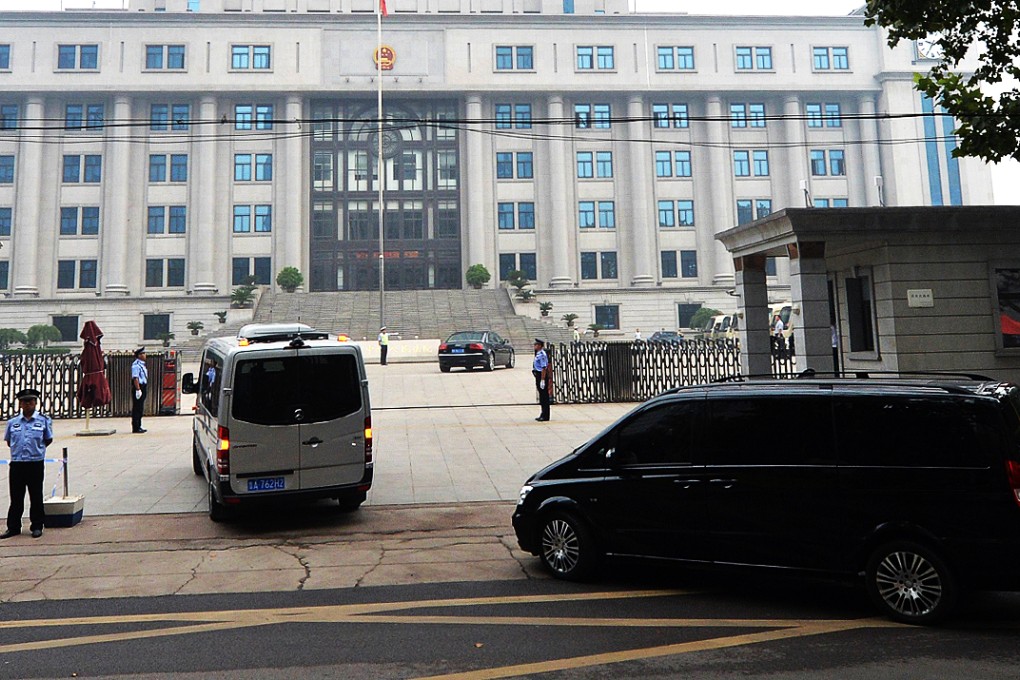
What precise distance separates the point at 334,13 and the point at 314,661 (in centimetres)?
6288

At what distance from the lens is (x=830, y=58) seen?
60.4 metres

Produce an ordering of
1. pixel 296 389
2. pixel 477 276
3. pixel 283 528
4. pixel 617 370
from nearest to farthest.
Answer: pixel 296 389, pixel 283 528, pixel 617 370, pixel 477 276

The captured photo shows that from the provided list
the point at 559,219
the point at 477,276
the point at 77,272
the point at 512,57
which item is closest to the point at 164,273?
the point at 77,272

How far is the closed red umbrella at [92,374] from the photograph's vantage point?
1563 cm

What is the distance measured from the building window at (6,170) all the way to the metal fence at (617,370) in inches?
2156

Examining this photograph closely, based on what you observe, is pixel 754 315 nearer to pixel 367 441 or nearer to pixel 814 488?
pixel 367 441

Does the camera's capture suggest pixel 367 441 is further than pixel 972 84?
No

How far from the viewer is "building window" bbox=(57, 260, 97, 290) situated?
180 feet

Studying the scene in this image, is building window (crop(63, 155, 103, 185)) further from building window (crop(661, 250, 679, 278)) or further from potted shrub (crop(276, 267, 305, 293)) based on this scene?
building window (crop(661, 250, 679, 278))

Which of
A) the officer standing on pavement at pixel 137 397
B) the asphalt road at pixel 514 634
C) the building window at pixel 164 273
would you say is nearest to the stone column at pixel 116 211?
the building window at pixel 164 273

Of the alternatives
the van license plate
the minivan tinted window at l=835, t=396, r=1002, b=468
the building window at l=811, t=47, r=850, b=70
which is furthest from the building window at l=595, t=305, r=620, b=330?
the minivan tinted window at l=835, t=396, r=1002, b=468

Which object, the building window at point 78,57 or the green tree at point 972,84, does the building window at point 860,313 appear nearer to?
the green tree at point 972,84

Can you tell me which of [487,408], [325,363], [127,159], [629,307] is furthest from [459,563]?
[127,159]

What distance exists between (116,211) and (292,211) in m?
13.6
